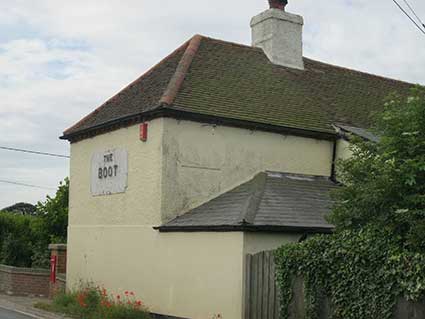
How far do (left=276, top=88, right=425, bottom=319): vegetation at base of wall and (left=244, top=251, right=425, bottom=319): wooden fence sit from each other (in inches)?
5.8

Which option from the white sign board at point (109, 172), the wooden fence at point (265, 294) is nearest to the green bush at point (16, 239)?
the white sign board at point (109, 172)

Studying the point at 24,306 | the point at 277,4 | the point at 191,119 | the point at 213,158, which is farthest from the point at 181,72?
the point at 24,306

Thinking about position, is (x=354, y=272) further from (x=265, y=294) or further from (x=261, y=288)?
(x=261, y=288)

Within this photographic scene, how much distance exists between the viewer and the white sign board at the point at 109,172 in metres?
17.3

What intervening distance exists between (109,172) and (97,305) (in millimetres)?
3762

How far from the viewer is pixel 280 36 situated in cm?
2094

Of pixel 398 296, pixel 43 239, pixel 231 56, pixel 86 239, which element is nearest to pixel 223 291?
pixel 398 296

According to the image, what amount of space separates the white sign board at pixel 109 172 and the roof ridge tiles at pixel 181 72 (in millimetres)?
2041

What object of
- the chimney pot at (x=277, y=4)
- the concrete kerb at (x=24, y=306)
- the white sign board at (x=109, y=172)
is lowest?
the concrete kerb at (x=24, y=306)

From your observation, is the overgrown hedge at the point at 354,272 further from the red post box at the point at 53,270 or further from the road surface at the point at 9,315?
the red post box at the point at 53,270

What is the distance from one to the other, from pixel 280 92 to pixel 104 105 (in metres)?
5.07

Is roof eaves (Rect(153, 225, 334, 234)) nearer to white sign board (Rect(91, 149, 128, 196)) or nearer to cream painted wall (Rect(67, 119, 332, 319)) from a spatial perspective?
cream painted wall (Rect(67, 119, 332, 319))

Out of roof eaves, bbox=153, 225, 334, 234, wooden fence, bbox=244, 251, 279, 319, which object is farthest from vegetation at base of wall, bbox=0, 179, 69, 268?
wooden fence, bbox=244, 251, 279, 319

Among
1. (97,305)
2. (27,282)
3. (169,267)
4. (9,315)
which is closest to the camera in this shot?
(169,267)
